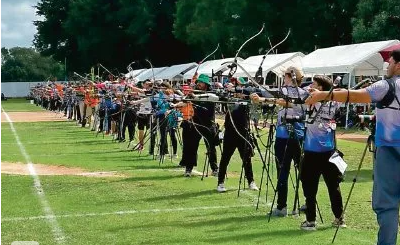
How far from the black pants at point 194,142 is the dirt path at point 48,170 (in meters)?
1.56

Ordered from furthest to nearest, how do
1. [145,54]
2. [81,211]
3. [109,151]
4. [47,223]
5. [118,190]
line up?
[145,54], [109,151], [118,190], [81,211], [47,223]

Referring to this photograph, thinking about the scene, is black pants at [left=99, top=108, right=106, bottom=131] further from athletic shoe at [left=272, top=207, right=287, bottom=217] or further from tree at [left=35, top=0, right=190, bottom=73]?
tree at [left=35, top=0, right=190, bottom=73]

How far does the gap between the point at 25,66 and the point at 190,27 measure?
86.5 metres

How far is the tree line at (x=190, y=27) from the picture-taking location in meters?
51.0

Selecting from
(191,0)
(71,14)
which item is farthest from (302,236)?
(71,14)

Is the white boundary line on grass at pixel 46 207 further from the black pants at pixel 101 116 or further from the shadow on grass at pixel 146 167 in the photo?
the black pants at pixel 101 116

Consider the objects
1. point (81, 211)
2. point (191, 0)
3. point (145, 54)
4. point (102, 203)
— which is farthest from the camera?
point (145, 54)

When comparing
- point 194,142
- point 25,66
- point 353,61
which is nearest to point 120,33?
point 353,61

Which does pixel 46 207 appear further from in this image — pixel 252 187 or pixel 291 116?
pixel 291 116

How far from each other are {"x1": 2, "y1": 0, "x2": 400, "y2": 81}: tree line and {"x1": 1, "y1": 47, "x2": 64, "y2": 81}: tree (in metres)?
45.6

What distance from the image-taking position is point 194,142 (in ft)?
48.8

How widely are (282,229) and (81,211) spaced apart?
3134 mm

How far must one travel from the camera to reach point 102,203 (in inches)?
450

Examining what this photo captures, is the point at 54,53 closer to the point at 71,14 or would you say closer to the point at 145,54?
the point at 71,14
